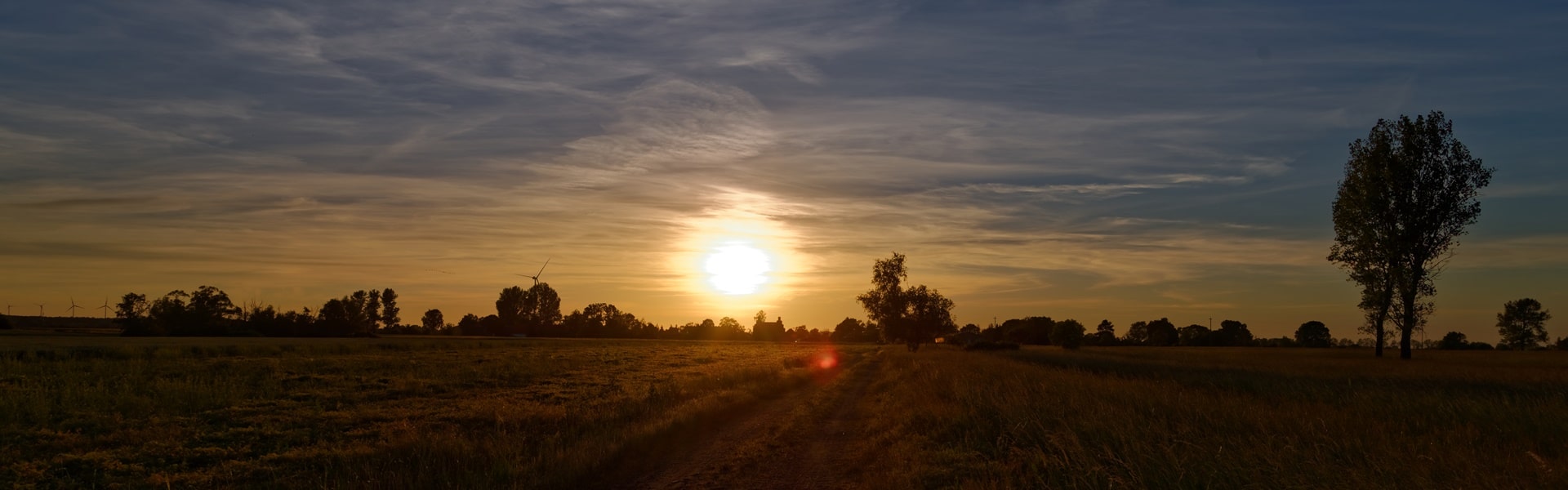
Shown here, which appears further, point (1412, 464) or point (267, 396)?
point (267, 396)

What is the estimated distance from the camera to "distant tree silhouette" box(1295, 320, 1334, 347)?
133 meters

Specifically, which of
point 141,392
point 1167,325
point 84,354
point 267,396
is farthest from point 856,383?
point 1167,325

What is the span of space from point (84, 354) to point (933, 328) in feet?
232

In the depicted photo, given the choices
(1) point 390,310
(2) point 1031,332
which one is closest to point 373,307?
(1) point 390,310

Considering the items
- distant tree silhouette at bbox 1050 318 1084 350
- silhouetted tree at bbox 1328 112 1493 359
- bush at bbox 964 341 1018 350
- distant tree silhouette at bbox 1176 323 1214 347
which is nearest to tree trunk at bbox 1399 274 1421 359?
silhouetted tree at bbox 1328 112 1493 359

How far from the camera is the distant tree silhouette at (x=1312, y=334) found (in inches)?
5241

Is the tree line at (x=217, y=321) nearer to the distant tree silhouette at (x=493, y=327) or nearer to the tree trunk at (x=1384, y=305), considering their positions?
the distant tree silhouette at (x=493, y=327)

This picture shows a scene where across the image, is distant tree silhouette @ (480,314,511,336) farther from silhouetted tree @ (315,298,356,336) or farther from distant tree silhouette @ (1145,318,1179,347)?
distant tree silhouette @ (1145,318,1179,347)

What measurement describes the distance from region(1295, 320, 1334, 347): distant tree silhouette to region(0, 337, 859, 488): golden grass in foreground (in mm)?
129547

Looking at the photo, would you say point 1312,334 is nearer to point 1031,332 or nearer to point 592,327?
point 1031,332

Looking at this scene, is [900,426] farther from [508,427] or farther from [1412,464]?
[1412,464]

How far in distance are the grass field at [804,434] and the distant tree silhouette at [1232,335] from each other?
9470cm

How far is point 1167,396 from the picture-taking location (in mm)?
17344

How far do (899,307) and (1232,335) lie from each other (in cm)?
6423
